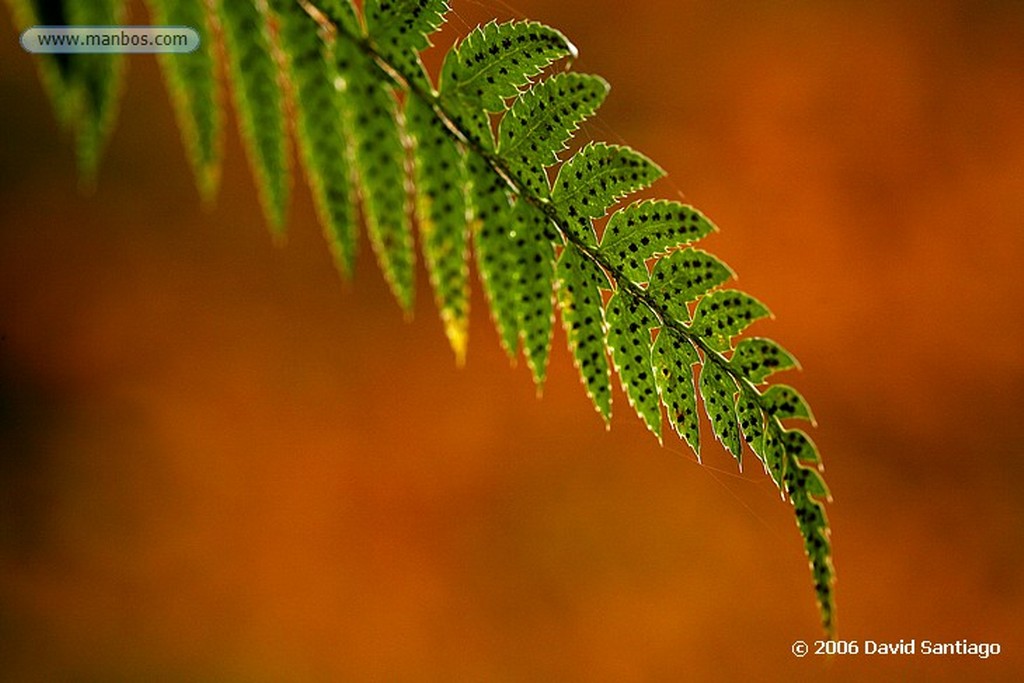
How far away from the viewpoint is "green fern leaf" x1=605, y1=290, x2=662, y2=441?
0.68 meters

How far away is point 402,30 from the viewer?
1.87 ft

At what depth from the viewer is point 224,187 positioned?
419 centimetres

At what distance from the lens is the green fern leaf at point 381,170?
0.51 metres

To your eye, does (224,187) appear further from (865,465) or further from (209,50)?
(209,50)

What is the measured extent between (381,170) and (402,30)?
0.43ft

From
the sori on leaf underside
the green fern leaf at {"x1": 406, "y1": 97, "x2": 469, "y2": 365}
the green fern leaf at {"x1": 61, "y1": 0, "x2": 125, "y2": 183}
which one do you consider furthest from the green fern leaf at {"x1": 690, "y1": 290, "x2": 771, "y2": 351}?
the green fern leaf at {"x1": 61, "y1": 0, "x2": 125, "y2": 183}

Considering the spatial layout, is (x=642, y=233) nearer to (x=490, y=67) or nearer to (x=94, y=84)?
(x=490, y=67)

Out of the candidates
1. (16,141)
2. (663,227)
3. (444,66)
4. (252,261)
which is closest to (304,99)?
(444,66)

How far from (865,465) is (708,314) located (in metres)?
3.67

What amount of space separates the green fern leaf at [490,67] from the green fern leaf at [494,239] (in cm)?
3

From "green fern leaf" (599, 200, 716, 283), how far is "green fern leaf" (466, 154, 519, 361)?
10 cm

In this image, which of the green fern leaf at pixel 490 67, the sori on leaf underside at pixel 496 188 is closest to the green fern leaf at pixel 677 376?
the sori on leaf underside at pixel 496 188

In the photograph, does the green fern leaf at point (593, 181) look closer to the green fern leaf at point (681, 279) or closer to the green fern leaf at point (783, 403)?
the green fern leaf at point (681, 279)

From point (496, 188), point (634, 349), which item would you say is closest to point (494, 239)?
point (496, 188)
